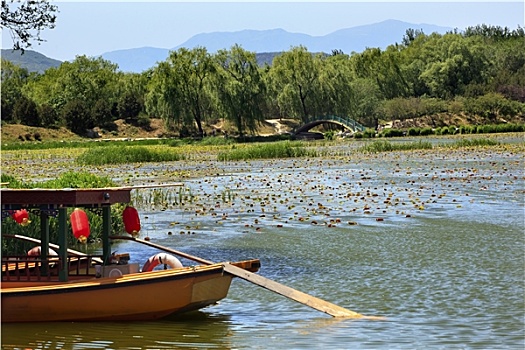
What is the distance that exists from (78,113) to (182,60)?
1350 cm

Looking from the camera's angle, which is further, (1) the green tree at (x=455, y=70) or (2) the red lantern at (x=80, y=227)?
(1) the green tree at (x=455, y=70)

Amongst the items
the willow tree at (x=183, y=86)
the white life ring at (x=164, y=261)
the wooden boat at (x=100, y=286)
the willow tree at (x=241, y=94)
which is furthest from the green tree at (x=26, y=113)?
the white life ring at (x=164, y=261)

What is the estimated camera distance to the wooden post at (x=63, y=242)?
481 inches

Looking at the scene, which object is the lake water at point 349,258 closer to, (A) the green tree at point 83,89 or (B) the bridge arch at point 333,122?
(B) the bridge arch at point 333,122

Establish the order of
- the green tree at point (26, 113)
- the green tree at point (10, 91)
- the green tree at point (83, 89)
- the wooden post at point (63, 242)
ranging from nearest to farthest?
the wooden post at point (63, 242)
the green tree at point (26, 113)
the green tree at point (10, 91)
the green tree at point (83, 89)

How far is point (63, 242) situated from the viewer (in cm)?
1223

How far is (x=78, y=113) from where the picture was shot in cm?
7969

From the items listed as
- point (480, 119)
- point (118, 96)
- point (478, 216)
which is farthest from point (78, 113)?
point (478, 216)

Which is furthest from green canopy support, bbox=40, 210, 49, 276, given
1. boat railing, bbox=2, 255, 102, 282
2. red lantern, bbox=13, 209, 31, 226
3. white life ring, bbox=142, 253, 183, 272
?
white life ring, bbox=142, 253, 183, 272

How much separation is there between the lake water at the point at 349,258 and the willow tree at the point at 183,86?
3623 centimetres

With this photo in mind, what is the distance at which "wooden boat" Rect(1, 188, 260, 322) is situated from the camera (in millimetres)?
11969

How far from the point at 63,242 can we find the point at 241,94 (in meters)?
56.6

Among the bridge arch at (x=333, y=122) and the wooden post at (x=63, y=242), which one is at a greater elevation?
the bridge arch at (x=333, y=122)

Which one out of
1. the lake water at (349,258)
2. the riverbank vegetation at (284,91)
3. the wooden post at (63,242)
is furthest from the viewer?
the riverbank vegetation at (284,91)
